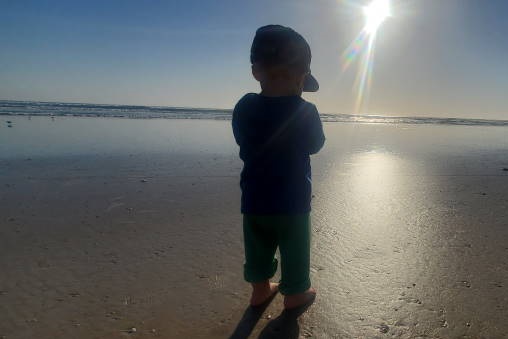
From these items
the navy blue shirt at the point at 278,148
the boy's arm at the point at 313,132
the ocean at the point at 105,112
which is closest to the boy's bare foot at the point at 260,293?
the navy blue shirt at the point at 278,148

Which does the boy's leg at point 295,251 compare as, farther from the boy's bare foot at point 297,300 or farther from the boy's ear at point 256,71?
the boy's ear at point 256,71

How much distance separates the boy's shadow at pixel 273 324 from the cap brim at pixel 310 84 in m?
1.23

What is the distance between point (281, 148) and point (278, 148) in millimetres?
16

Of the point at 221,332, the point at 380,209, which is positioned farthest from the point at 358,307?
the point at 380,209

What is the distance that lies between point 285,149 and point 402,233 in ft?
5.57

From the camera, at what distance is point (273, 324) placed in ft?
6.07

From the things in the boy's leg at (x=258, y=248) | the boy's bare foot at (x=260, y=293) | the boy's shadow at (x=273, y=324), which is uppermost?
the boy's leg at (x=258, y=248)

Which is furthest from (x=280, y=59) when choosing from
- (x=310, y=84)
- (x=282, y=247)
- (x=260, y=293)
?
(x=260, y=293)

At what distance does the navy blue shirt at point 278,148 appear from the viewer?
6.16 ft

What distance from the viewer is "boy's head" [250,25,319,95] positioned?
1.80 m

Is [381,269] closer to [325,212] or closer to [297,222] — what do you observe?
[297,222]

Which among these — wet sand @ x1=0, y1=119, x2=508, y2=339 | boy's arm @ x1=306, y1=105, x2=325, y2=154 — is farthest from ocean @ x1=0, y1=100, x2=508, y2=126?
boy's arm @ x1=306, y1=105, x2=325, y2=154

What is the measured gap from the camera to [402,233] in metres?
3.00

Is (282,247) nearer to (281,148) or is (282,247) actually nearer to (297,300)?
(297,300)
